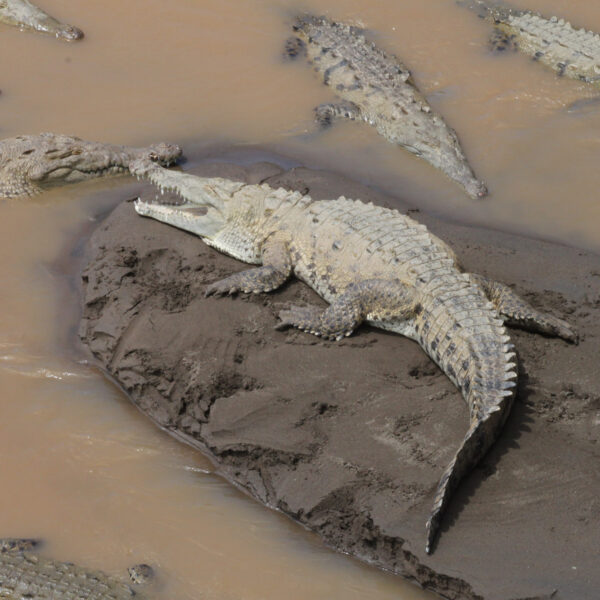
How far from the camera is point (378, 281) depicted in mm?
5477

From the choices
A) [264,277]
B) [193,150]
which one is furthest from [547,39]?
[264,277]

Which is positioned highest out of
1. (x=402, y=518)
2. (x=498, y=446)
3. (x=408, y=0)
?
(x=408, y=0)

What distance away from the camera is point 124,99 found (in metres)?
8.71

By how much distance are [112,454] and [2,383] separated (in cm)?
108

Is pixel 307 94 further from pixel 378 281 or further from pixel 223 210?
pixel 378 281

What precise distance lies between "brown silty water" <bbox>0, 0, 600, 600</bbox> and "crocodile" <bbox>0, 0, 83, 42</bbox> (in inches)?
5.4

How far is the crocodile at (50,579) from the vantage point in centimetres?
440

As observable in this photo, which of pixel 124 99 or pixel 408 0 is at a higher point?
pixel 408 0

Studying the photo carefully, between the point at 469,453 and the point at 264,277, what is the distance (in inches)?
79.4

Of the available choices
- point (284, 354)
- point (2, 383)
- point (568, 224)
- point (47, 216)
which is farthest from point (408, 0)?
point (2, 383)

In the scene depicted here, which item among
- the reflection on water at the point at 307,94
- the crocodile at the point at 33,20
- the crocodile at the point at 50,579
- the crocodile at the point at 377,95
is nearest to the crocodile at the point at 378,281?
the reflection on water at the point at 307,94

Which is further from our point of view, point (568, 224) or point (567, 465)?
point (568, 224)

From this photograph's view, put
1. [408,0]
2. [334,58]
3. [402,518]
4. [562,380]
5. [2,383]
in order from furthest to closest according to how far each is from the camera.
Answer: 1. [408,0]
2. [334,58]
3. [2,383]
4. [562,380]
5. [402,518]

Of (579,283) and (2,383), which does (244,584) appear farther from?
(579,283)
